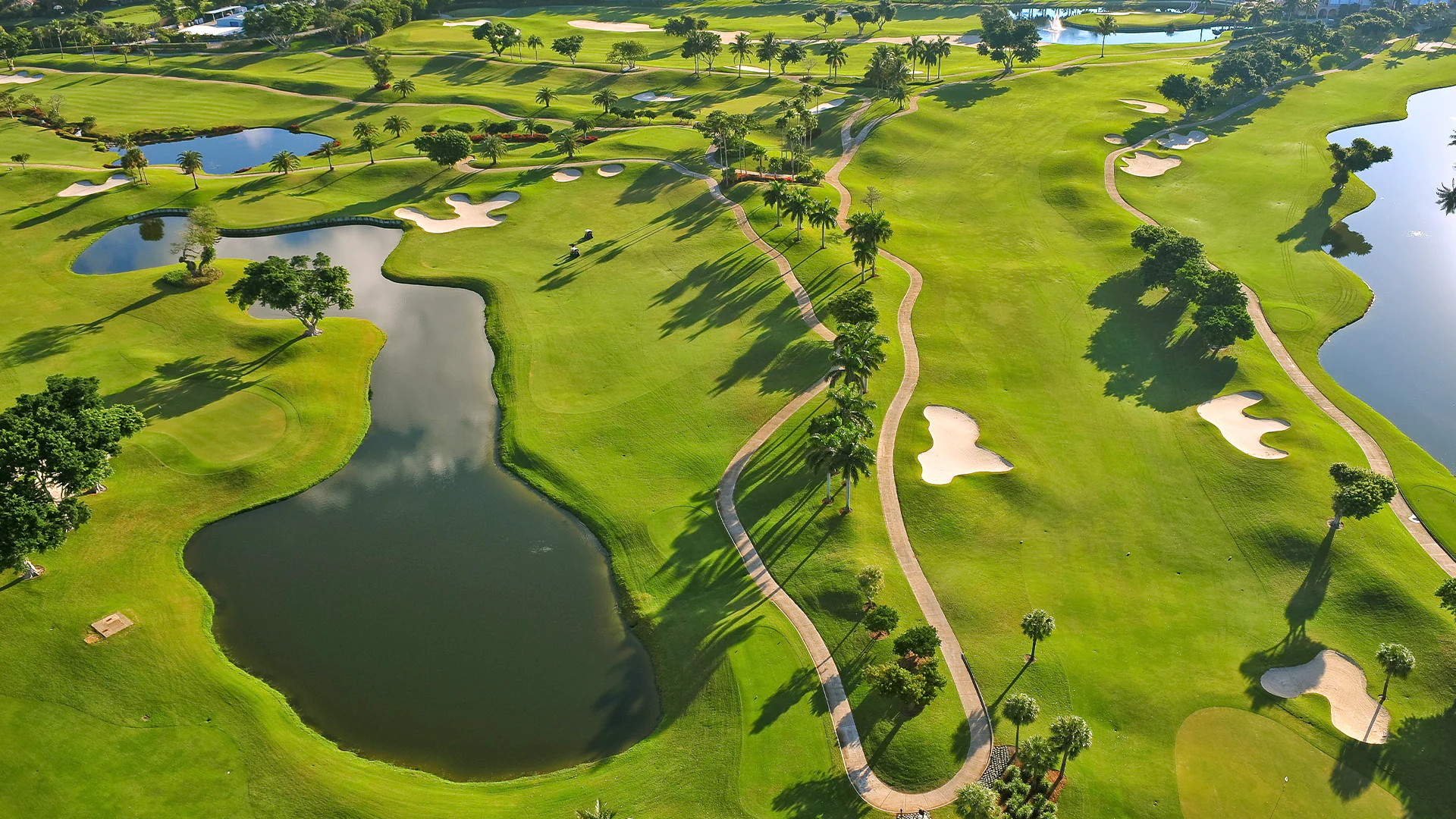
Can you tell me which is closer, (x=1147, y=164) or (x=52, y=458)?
(x=52, y=458)

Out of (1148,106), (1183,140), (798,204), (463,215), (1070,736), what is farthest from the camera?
(1148,106)

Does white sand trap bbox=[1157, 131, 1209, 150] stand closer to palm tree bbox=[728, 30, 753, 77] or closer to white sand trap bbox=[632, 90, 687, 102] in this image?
palm tree bbox=[728, 30, 753, 77]

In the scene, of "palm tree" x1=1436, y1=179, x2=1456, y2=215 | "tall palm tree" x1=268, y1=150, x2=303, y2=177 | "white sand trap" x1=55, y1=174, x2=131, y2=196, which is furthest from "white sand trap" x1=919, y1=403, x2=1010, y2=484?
"white sand trap" x1=55, y1=174, x2=131, y2=196

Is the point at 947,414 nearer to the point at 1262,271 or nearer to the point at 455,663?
the point at 455,663

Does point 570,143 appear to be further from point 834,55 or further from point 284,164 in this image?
point 834,55

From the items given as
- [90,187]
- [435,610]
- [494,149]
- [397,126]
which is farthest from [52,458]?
[397,126]

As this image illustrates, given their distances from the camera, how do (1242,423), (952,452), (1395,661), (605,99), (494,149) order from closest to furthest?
1. (1395,661)
2. (952,452)
3. (1242,423)
4. (494,149)
5. (605,99)
